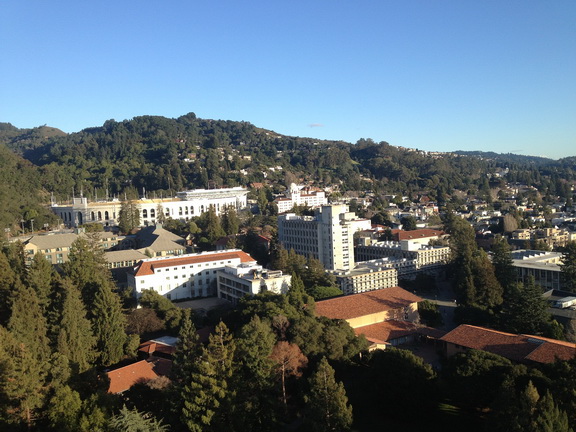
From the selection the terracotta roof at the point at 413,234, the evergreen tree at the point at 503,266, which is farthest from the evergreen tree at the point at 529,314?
the terracotta roof at the point at 413,234

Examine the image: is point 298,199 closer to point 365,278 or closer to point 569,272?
point 365,278

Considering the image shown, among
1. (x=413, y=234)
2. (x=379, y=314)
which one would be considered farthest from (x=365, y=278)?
(x=413, y=234)

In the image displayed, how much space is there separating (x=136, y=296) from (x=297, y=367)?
14225 millimetres

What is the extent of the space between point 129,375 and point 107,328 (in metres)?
2.89

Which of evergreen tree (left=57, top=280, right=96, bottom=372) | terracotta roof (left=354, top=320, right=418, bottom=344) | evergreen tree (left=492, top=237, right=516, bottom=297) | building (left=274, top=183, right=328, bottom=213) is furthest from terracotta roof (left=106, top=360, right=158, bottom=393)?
building (left=274, top=183, right=328, bottom=213)

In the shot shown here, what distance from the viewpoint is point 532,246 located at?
42.3 m

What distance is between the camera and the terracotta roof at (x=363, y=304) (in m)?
23.7

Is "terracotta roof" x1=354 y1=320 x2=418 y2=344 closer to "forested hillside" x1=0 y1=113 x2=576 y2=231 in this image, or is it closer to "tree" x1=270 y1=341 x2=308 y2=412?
"tree" x1=270 y1=341 x2=308 y2=412

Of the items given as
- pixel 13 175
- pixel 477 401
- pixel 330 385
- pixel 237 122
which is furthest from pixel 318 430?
pixel 237 122

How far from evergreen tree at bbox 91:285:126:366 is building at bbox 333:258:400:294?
550 inches

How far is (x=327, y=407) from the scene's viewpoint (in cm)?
1349

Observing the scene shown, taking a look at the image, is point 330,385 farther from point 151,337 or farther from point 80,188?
point 80,188

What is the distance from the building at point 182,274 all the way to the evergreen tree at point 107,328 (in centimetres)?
737

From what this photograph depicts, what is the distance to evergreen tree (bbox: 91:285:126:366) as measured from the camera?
19359 mm
